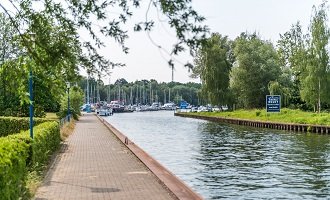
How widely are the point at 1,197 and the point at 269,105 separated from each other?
200ft

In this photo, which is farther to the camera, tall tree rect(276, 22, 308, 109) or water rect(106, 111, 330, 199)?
tall tree rect(276, 22, 308, 109)

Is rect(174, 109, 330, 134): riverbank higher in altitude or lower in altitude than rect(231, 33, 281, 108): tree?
lower

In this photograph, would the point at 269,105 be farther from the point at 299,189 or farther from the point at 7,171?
the point at 7,171

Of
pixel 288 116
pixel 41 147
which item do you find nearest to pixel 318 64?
pixel 288 116

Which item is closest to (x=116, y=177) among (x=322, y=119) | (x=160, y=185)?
(x=160, y=185)

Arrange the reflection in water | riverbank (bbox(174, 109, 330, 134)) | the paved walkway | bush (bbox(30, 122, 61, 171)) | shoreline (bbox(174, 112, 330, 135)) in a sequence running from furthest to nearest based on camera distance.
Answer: riverbank (bbox(174, 109, 330, 134)) → shoreline (bbox(174, 112, 330, 135)) → the reflection in water → bush (bbox(30, 122, 61, 171)) → the paved walkway

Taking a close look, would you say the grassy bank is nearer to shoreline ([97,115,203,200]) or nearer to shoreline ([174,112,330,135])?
shoreline ([174,112,330,135])

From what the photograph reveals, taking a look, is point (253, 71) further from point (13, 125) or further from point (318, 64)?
point (13, 125)

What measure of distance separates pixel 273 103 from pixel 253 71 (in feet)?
43.3

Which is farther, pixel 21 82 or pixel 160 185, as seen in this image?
pixel 160 185

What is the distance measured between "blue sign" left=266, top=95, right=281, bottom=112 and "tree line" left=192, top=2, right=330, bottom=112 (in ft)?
10.5

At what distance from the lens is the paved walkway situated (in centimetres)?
1252

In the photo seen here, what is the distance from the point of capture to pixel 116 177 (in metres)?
15.6

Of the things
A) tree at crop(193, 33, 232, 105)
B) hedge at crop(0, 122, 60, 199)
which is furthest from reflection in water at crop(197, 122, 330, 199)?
tree at crop(193, 33, 232, 105)
